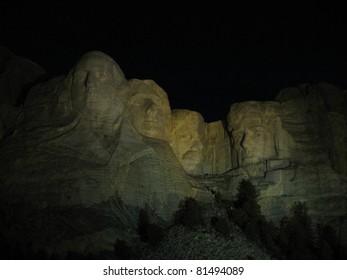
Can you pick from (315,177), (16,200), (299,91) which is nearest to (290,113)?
(299,91)

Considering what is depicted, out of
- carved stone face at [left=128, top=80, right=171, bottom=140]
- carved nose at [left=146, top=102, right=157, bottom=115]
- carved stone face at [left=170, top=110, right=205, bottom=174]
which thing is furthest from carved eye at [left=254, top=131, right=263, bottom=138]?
carved nose at [left=146, top=102, right=157, bottom=115]

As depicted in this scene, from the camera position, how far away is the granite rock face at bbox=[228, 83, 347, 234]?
4084 cm

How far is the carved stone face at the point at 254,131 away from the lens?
43.3 m

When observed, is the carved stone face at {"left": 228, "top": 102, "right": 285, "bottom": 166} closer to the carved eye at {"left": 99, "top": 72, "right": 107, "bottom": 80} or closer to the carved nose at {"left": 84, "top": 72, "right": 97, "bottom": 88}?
the carved eye at {"left": 99, "top": 72, "right": 107, "bottom": 80}

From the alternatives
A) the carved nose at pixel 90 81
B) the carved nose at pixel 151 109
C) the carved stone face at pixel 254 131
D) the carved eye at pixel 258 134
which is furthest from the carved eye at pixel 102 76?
the carved eye at pixel 258 134

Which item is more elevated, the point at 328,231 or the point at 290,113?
the point at 290,113

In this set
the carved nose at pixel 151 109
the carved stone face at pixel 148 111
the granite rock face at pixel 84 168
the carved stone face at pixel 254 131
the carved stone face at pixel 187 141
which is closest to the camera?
the granite rock face at pixel 84 168

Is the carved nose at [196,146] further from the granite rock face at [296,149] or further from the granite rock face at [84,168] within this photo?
the granite rock face at [84,168]

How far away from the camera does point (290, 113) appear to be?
4438cm

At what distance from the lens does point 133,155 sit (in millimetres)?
36812

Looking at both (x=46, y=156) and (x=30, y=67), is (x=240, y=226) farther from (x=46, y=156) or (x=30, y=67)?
(x=30, y=67)

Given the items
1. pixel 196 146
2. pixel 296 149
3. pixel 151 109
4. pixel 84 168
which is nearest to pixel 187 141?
pixel 196 146

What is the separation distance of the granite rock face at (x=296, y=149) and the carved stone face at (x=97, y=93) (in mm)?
8831

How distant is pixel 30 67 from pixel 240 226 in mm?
14843
